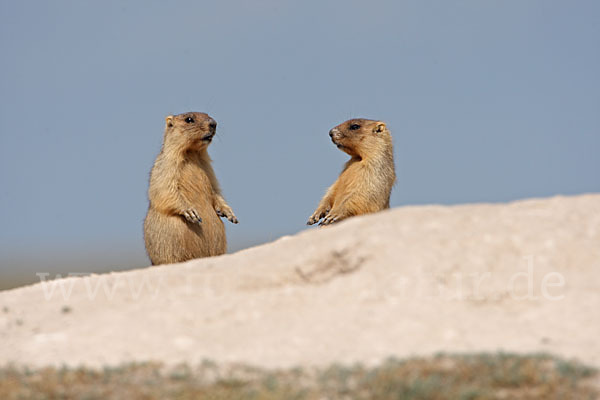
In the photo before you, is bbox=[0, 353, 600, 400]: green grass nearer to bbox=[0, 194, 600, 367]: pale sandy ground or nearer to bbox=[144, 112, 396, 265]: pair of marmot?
bbox=[0, 194, 600, 367]: pale sandy ground

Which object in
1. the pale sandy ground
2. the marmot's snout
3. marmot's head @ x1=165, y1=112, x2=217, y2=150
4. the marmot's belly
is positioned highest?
the marmot's snout

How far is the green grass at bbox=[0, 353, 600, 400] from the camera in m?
6.22

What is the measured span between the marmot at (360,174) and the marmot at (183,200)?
5.83ft

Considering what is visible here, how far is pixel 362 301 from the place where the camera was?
322 inches

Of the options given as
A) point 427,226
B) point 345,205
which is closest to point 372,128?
point 345,205

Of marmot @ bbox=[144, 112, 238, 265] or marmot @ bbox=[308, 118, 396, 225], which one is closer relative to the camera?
marmot @ bbox=[144, 112, 238, 265]

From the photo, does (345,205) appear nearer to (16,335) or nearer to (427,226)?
(427,226)

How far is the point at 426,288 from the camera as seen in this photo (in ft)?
27.1

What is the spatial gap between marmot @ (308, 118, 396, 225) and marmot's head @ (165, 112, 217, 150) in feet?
7.60

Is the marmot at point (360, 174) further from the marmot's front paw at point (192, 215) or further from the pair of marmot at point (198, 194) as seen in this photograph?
the marmot's front paw at point (192, 215)

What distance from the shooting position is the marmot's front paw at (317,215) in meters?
14.3

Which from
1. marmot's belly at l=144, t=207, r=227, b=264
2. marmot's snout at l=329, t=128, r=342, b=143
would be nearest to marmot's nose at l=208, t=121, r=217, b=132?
marmot's belly at l=144, t=207, r=227, b=264

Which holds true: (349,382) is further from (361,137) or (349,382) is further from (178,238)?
(361,137)

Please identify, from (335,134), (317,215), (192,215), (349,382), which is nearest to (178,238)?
(192,215)
